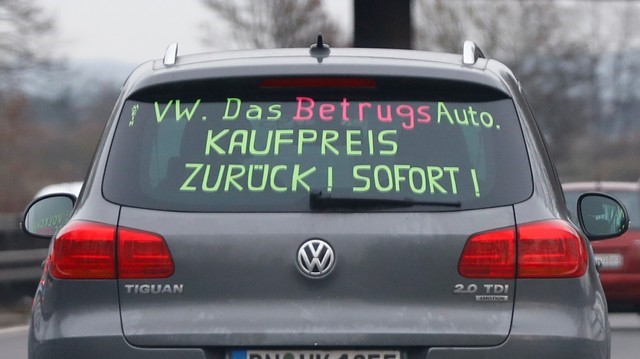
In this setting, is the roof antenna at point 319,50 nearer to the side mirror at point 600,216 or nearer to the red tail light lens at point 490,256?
the red tail light lens at point 490,256

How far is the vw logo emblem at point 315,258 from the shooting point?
482 centimetres

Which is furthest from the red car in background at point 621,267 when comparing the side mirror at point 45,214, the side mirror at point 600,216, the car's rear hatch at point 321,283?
the car's rear hatch at point 321,283

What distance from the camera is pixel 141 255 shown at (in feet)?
16.0

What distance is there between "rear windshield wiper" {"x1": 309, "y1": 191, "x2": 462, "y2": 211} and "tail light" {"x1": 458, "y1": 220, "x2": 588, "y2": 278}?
189 millimetres

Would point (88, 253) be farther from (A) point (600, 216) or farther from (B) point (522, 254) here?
(A) point (600, 216)

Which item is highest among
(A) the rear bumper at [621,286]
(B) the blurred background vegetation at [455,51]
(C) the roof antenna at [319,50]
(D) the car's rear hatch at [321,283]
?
(B) the blurred background vegetation at [455,51]

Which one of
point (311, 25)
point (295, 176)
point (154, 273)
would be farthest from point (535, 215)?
point (311, 25)

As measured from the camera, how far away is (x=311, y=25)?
240ft

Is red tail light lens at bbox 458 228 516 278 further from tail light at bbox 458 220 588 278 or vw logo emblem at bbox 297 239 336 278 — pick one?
vw logo emblem at bbox 297 239 336 278

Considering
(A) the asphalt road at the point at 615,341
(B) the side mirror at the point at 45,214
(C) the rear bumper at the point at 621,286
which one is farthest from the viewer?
(C) the rear bumper at the point at 621,286

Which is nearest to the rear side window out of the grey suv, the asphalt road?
the grey suv

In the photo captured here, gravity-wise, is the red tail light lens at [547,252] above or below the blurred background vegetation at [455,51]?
below

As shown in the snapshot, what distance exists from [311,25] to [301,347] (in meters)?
68.9

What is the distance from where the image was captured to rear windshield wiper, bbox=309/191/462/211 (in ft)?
15.9
